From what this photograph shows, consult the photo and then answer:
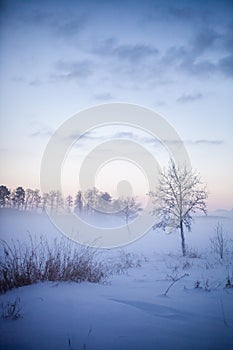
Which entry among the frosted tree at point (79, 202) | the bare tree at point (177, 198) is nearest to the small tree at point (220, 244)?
the bare tree at point (177, 198)

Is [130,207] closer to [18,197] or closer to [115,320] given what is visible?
A: [18,197]

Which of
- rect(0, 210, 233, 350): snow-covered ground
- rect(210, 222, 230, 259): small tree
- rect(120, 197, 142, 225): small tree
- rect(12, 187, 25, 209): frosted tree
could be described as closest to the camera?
rect(0, 210, 233, 350): snow-covered ground

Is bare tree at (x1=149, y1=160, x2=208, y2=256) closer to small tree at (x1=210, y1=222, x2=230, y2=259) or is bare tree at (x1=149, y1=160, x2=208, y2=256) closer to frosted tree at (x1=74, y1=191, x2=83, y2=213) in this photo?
small tree at (x1=210, y1=222, x2=230, y2=259)

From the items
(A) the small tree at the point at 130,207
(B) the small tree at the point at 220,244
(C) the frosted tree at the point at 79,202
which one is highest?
(C) the frosted tree at the point at 79,202

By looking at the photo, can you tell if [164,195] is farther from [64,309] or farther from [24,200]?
[24,200]

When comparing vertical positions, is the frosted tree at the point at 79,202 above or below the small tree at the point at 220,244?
above

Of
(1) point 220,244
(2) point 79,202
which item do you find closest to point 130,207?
(2) point 79,202

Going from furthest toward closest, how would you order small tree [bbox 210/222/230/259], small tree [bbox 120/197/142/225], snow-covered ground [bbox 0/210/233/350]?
1. small tree [bbox 120/197/142/225]
2. small tree [bbox 210/222/230/259]
3. snow-covered ground [bbox 0/210/233/350]

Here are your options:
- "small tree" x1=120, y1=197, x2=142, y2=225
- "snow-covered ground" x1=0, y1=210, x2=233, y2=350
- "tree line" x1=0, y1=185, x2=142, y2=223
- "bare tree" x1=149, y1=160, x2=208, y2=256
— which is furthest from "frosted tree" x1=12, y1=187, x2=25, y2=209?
"snow-covered ground" x1=0, y1=210, x2=233, y2=350

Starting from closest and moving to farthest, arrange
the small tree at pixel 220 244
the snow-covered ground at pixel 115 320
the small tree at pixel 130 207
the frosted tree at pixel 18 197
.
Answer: the snow-covered ground at pixel 115 320 → the small tree at pixel 220 244 → the small tree at pixel 130 207 → the frosted tree at pixel 18 197

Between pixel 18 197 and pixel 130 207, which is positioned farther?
pixel 18 197

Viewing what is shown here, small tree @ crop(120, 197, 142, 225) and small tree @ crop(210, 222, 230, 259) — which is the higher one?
small tree @ crop(120, 197, 142, 225)

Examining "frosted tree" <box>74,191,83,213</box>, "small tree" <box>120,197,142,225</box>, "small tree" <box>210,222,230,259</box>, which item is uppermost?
"frosted tree" <box>74,191,83,213</box>

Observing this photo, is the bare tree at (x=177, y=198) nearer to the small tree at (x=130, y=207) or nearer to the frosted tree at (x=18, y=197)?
the small tree at (x=130, y=207)
